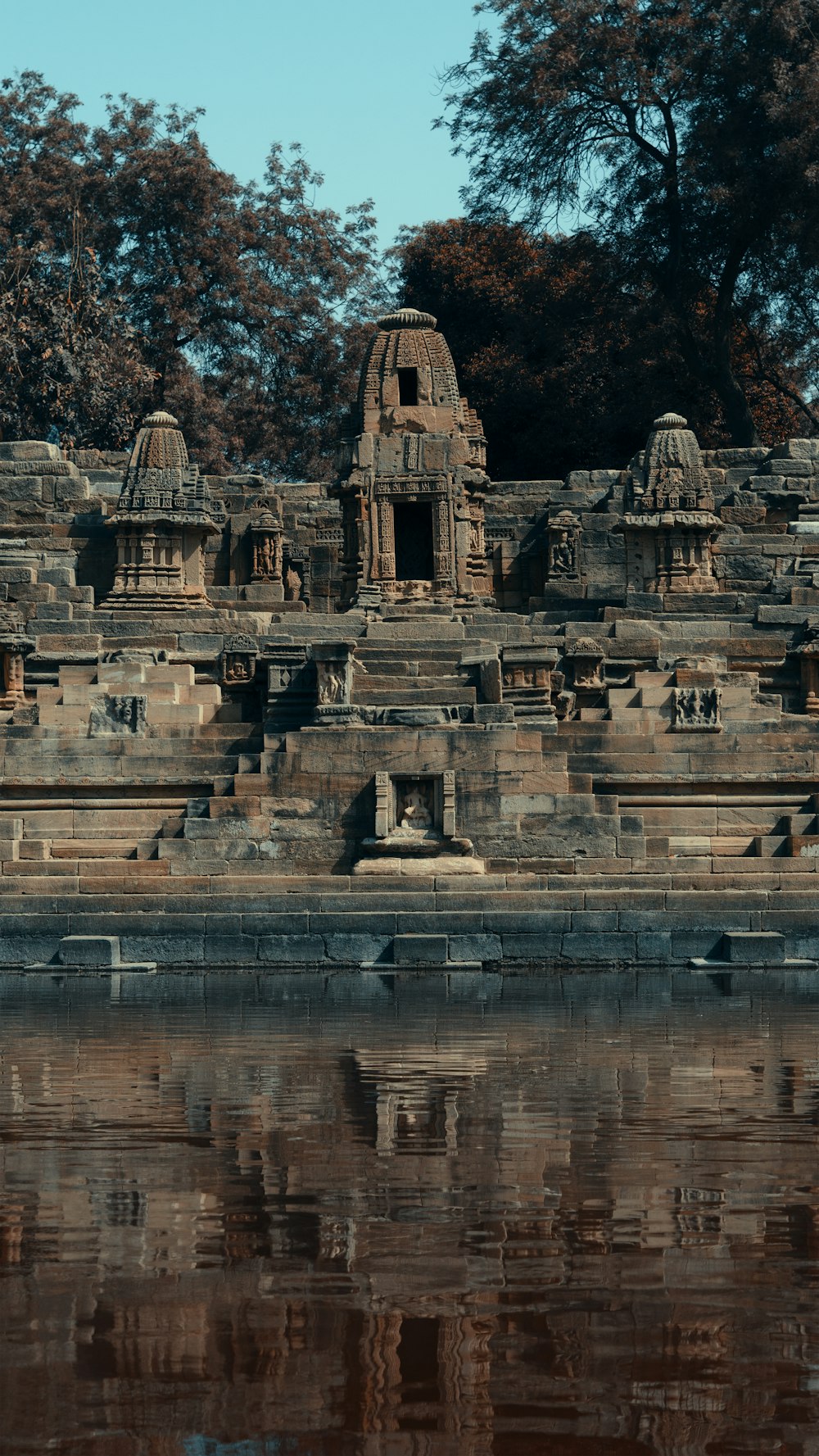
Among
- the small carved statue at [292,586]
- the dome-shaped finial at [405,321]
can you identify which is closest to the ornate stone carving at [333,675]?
the small carved statue at [292,586]

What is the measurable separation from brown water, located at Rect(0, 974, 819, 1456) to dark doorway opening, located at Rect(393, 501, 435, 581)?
22.2m

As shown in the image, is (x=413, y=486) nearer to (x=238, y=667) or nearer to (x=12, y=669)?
(x=238, y=667)

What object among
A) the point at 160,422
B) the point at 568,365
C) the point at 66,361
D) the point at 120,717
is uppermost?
the point at 66,361

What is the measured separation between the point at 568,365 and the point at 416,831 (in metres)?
25.9

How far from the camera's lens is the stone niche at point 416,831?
927 inches

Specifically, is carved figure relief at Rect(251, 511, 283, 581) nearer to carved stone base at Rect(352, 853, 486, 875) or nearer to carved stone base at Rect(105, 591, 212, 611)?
carved stone base at Rect(105, 591, 212, 611)

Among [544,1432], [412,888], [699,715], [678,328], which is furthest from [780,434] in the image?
[544,1432]

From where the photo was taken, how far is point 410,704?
27.5 m

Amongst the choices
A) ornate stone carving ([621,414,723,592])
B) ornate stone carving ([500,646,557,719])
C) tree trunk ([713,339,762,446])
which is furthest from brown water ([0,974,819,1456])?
tree trunk ([713,339,762,446])

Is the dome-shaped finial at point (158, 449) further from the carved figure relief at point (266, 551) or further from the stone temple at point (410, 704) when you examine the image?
the carved figure relief at point (266, 551)

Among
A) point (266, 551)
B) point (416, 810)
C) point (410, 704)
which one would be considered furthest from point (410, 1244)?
point (266, 551)

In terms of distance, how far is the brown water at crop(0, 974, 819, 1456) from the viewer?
6340mm

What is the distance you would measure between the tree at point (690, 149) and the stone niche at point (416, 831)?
2391 cm

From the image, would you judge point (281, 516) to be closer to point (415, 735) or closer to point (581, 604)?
point (581, 604)
